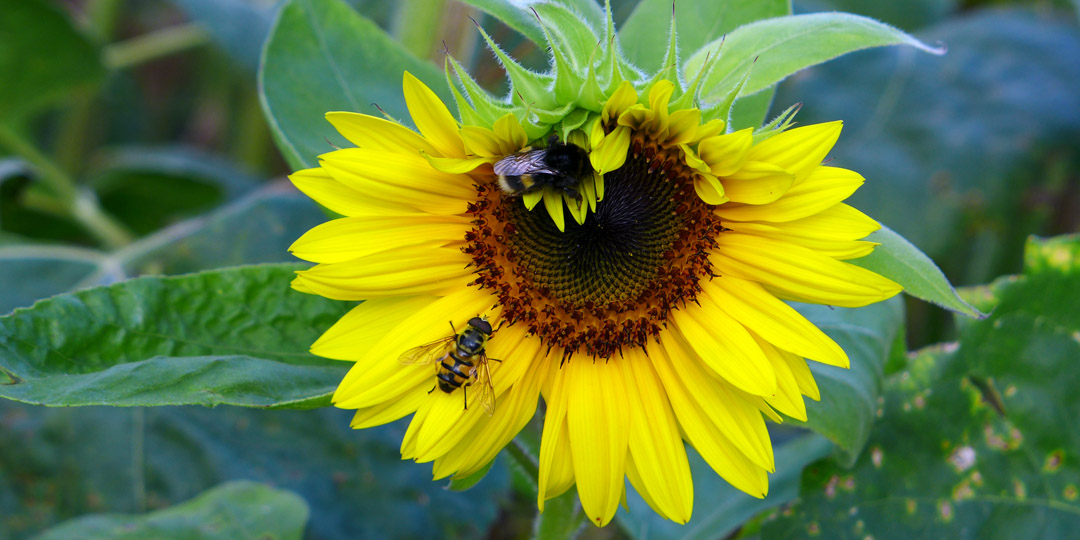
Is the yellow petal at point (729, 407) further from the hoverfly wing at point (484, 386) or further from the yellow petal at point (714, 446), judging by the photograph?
the hoverfly wing at point (484, 386)

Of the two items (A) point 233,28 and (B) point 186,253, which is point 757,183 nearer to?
(B) point 186,253

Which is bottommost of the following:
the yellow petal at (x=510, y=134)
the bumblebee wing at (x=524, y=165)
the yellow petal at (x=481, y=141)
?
the bumblebee wing at (x=524, y=165)

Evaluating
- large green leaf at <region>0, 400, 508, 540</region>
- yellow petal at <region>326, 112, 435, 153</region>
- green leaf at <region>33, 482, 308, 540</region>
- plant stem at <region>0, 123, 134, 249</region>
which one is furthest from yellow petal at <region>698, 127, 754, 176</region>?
plant stem at <region>0, 123, 134, 249</region>

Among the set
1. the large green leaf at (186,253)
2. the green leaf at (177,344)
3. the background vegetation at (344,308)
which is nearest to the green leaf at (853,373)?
the background vegetation at (344,308)

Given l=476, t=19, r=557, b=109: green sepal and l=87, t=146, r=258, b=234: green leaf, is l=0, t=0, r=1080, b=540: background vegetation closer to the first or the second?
l=87, t=146, r=258, b=234: green leaf

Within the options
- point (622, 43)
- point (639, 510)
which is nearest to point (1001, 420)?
point (639, 510)

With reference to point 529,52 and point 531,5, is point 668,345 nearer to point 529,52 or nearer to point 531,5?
point 531,5
